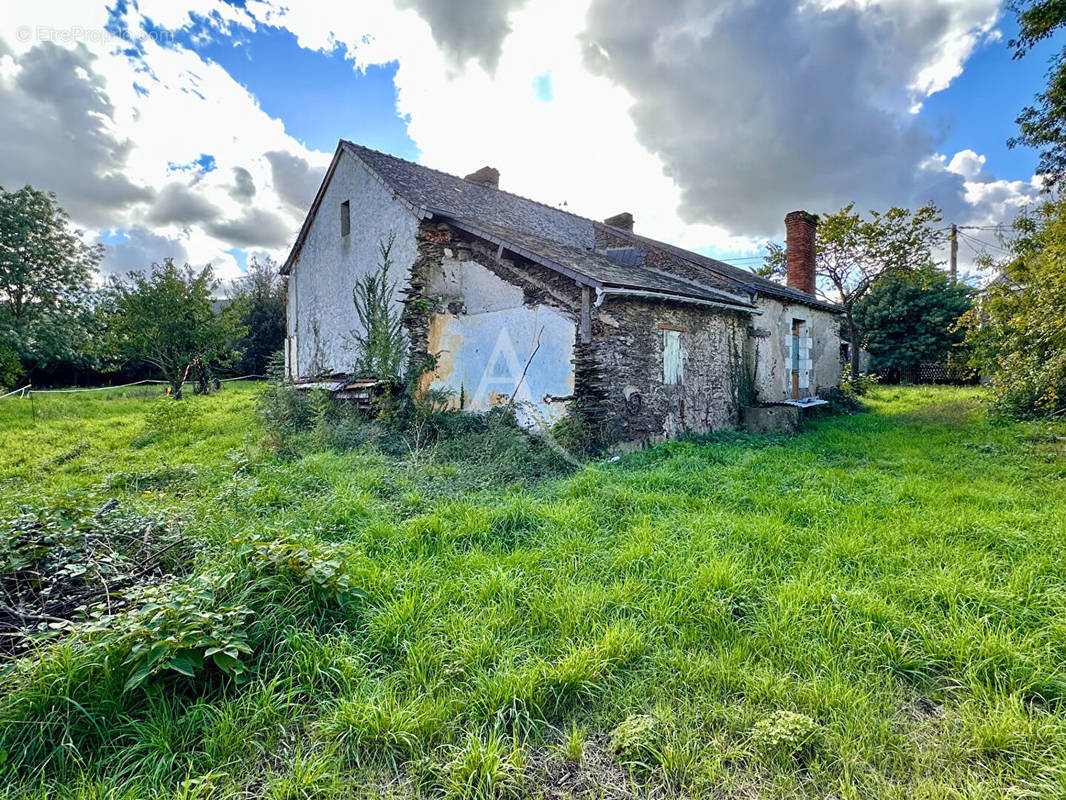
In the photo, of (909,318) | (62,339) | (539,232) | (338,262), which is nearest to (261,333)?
(62,339)

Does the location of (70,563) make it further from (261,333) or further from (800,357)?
(261,333)

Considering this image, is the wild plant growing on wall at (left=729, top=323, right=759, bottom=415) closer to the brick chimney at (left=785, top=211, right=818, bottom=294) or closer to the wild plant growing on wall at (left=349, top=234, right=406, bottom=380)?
the brick chimney at (left=785, top=211, right=818, bottom=294)

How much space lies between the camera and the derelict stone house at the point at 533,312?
800cm

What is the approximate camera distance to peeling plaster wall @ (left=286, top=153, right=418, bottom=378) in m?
10.0

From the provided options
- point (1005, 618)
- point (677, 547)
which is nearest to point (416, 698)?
point (677, 547)

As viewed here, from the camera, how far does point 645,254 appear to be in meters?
12.2

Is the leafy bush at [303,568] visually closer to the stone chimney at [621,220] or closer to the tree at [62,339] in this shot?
the stone chimney at [621,220]

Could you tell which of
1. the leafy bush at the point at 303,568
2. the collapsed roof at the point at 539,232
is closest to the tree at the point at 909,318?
the collapsed roof at the point at 539,232

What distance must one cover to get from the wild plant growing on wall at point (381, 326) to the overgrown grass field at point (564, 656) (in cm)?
465

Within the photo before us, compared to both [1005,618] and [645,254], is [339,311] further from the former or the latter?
[1005,618]

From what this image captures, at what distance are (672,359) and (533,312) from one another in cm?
277

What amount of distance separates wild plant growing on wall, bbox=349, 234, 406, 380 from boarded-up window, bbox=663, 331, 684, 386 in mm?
5125

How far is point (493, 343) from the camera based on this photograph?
9.02m

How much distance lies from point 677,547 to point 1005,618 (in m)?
2.02
